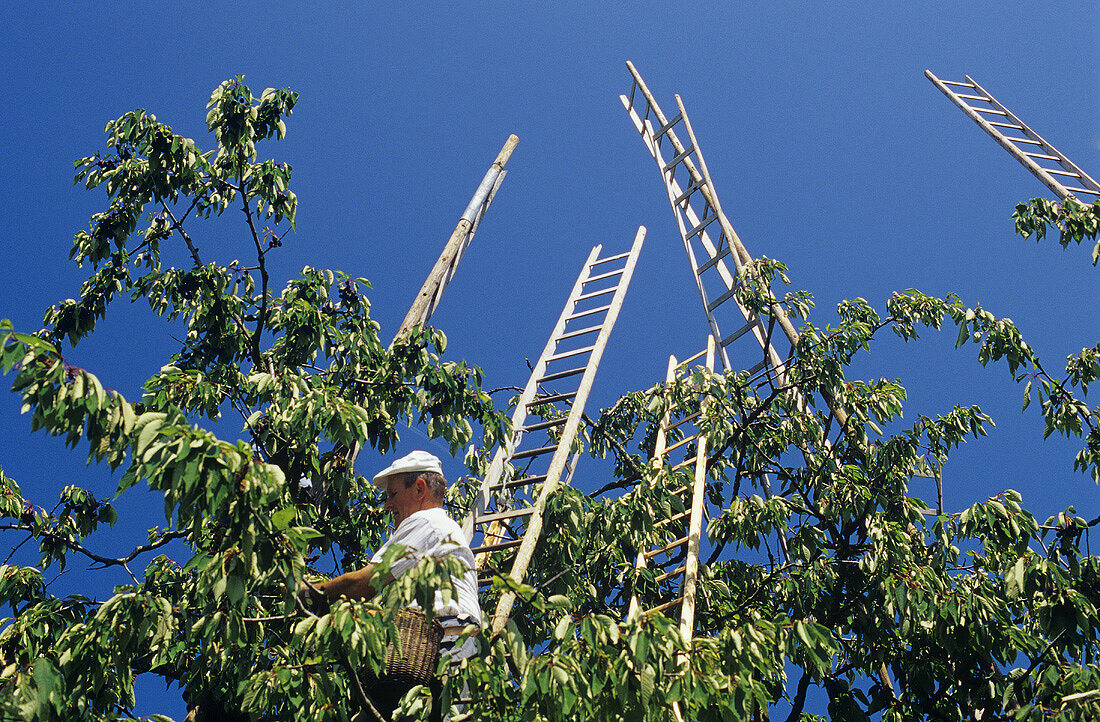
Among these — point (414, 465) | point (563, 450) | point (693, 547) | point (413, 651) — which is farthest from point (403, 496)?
point (693, 547)

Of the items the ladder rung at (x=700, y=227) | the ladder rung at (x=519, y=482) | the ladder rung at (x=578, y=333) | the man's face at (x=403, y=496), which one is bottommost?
the man's face at (x=403, y=496)

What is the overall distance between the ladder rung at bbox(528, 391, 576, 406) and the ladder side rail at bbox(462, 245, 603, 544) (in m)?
0.04

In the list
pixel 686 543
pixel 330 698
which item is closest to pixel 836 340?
pixel 686 543

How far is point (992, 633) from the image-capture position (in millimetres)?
5625

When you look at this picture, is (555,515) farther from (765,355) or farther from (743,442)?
(765,355)

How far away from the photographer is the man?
3.74 meters

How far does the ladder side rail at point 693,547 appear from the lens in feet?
18.5

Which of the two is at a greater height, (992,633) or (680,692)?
(992,633)

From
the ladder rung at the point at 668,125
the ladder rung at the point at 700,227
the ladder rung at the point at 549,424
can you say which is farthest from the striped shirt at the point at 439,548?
the ladder rung at the point at 668,125

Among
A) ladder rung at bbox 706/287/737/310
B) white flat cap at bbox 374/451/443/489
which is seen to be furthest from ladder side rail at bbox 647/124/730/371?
white flat cap at bbox 374/451/443/489

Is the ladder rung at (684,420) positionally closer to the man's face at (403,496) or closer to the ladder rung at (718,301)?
the ladder rung at (718,301)

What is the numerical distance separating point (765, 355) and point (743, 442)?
0.72m

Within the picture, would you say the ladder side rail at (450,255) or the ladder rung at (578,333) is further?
the ladder rung at (578,333)

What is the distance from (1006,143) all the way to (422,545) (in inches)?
281
